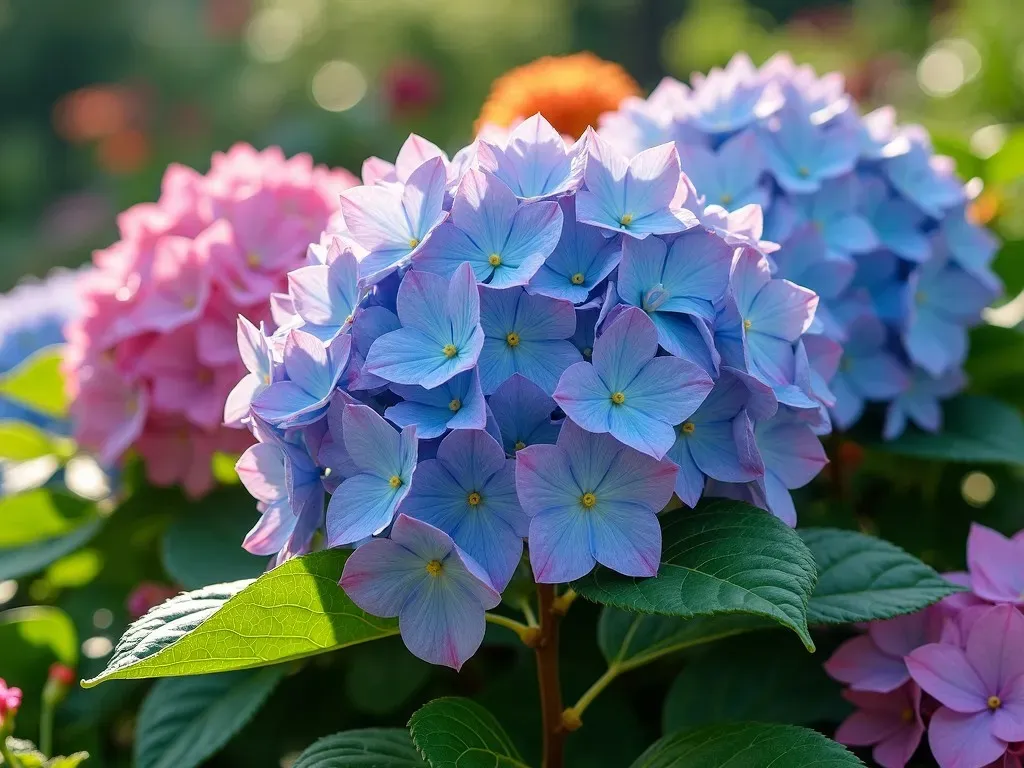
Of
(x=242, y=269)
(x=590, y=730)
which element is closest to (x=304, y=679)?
(x=590, y=730)

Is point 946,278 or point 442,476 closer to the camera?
point 442,476

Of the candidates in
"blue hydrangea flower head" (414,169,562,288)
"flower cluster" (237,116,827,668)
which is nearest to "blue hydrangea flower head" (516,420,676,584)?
"flower cluster" (237,116,827,668)

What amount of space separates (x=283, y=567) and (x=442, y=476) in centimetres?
12

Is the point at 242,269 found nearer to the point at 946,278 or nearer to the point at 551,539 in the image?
the point at 551,539

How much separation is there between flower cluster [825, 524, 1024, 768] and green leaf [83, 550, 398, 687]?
380 mm

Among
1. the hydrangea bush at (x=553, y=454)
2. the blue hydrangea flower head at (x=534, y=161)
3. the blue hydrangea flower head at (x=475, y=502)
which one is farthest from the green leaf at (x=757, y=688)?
the blue hydrangea flower head at (x=534, y=161)

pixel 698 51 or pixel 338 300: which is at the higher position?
pixel 338 300

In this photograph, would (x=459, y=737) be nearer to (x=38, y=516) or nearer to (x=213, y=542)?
(x=213, y=542)

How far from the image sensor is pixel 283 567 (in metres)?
0.62

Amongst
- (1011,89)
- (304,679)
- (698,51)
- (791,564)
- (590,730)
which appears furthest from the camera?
(698,51)

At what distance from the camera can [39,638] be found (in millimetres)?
988

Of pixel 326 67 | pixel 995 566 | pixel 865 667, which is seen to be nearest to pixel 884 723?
pixel 865 667

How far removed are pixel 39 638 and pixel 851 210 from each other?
2.92ft

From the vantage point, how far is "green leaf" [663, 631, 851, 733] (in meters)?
0.84
